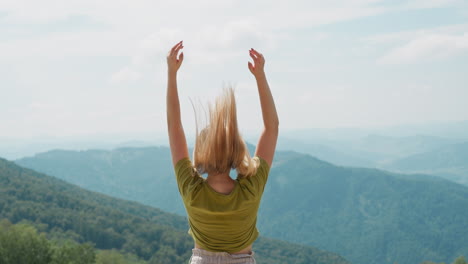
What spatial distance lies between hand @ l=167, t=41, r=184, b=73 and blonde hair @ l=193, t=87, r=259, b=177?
0.45 m

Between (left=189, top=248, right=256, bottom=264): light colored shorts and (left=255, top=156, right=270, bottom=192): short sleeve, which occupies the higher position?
(left=255, top=156, right=270, bottom=192): short sleeve

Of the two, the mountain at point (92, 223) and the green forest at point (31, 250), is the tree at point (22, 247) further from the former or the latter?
the mountain at point (92, 223)

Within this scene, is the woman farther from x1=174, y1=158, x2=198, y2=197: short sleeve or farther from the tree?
the tree

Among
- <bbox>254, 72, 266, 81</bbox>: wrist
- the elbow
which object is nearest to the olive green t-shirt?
the elbow

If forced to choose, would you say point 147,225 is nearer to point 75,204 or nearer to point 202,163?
point 75,204

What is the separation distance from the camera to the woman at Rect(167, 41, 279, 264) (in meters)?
2.46

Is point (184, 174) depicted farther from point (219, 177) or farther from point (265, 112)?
point (265, 112)

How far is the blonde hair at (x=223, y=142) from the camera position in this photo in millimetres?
2436

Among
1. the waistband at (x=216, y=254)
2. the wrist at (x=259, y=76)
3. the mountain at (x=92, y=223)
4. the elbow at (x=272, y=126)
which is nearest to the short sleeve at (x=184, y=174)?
the waistband at (x=216, y=254)

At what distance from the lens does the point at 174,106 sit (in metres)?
2.75

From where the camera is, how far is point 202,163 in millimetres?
2541

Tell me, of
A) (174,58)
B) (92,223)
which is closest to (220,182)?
Result: (174,58)

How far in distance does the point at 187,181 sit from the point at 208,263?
1.52 ft

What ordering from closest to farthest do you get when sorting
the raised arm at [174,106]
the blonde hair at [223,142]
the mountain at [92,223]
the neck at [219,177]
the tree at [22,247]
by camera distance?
1. the blonde hair at [223,142]
2. the neck at [219,177]
3. the raised arm at [174,106]
4. the tree at [22,247]
5. the mountain at [92,223]
